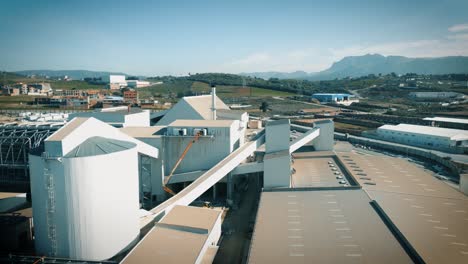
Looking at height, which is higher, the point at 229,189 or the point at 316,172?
the point at 316,172

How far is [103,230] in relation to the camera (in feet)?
57.2

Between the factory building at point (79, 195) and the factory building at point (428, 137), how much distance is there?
46.5m

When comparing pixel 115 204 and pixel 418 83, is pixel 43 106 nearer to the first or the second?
pixel 115 204

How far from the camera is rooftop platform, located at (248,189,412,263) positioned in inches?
633

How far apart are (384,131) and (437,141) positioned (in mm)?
9562

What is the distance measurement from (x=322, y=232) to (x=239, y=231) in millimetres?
7743

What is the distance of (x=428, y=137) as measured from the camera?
49.9m

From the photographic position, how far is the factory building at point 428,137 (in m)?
46.8

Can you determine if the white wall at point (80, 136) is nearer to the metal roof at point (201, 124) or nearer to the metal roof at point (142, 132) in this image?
→ the metal roof at point (142, 132)

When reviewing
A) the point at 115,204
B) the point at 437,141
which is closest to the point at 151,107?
the point at 437,141

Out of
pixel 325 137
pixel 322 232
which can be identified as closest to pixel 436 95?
pixel 325 137

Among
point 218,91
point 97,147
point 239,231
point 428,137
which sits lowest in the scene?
point 239,231

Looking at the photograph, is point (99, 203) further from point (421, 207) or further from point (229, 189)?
point (421, 207)

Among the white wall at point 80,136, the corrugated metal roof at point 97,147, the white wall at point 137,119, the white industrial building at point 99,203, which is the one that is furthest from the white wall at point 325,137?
the corrugated metal roof at point 97,147
